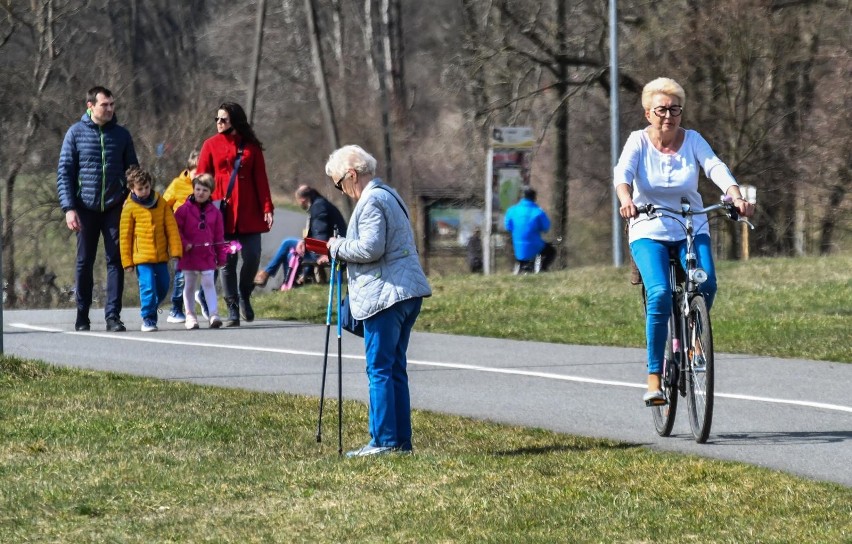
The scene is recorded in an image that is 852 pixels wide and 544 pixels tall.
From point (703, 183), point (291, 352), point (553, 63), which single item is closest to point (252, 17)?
point (553, 63)

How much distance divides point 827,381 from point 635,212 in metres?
3.35

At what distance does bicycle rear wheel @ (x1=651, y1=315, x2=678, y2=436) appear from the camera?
8070 millimetres

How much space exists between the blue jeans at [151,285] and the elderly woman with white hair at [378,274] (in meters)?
A: 6.94

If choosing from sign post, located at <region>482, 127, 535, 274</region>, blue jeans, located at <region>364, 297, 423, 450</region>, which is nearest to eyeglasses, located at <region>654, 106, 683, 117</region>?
blue jeans, located at <region>364, 297, 423, 450</region>

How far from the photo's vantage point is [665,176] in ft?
26.7

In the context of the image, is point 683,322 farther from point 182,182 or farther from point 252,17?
point 252,17

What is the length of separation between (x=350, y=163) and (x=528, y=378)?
13.1 feet

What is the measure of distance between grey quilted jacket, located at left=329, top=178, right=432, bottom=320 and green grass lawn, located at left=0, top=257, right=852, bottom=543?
2.40 ft

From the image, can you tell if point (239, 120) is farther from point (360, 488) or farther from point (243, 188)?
point (360, 488)

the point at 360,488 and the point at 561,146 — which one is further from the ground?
the point at 561,146

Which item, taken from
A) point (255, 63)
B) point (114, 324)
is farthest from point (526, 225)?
point (114, 324)

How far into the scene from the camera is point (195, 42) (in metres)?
48.8

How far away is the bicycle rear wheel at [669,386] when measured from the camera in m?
8.07

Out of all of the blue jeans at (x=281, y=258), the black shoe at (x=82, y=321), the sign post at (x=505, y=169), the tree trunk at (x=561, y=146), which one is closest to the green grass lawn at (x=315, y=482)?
the black shoe at (x=82, y=321)
